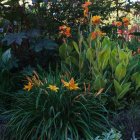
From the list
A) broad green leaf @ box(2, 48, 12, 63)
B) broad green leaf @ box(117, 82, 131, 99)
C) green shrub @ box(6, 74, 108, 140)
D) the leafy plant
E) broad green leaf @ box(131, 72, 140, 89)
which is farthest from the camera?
broad green leaf @ box(2, 48, 12, 63)

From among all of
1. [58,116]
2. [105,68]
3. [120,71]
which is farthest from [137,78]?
[58,116]

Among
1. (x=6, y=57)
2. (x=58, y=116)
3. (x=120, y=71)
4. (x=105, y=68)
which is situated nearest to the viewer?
(x=58, y=116)

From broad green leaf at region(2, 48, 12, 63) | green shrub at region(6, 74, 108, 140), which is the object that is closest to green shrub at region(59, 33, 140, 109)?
green shrub at region(6, 74, 108, 140)

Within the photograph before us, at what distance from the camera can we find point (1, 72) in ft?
16.2

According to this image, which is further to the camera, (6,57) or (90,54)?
(6,57)

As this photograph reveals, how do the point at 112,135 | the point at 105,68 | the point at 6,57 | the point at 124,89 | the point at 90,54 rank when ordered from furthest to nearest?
the point at 6,57, the point at 105,68, the point at 90,54, the point at 124,89, the point at 112,135

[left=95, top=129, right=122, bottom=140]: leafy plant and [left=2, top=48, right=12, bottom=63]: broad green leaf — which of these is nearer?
[left=95, top=129, right=122, bottom=140]: leafy plant

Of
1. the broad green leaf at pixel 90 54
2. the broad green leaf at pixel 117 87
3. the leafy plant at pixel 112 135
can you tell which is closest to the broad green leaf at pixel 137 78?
the broad green leaf at pixel 117 87

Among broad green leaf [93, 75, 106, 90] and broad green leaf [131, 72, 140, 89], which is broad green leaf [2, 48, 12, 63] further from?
broad green leaf [131, 72, 140, 89]

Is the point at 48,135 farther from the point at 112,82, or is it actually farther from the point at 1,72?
the point at 1,72

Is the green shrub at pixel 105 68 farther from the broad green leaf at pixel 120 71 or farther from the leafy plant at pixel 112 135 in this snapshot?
the leafy plant at pixel 112 135

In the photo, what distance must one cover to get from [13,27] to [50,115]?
1.83 m

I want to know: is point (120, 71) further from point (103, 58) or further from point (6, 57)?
point (6, 57)

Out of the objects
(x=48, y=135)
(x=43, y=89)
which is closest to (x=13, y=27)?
(x=43, y=89)
